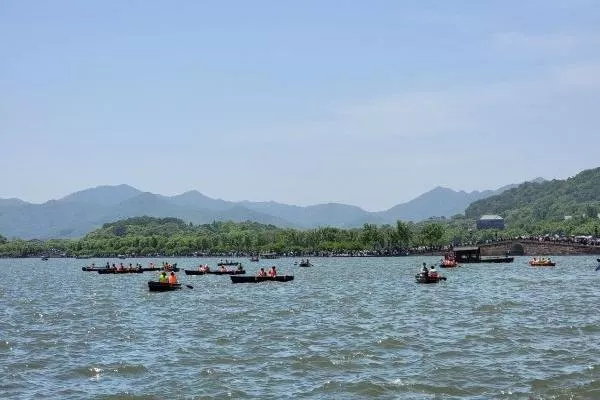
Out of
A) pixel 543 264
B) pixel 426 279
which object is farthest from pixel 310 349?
pixel 543 264

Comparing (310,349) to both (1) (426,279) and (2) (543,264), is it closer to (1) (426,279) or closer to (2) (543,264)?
(1) (426,279)

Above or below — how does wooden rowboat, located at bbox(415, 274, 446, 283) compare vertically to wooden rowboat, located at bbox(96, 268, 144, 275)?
below

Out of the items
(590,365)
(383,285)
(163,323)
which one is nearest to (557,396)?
(590,365)

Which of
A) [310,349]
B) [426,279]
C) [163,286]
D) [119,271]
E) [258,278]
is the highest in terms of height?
[119,271]

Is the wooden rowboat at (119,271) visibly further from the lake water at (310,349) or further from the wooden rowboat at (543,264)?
the lake water at (310,349)

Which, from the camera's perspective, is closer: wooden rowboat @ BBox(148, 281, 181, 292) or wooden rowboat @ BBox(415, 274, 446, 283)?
wooden rowboat @ BBox(148, 281, 181, 292)

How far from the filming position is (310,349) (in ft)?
117

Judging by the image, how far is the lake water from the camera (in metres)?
27.7

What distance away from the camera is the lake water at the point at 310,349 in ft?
90.9

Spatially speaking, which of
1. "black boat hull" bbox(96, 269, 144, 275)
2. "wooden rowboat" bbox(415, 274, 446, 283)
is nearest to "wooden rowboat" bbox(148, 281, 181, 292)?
"wooden rowboat" bbox(415, 274, 446, 283)

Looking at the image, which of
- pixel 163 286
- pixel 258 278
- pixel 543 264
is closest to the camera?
pixel 163 286

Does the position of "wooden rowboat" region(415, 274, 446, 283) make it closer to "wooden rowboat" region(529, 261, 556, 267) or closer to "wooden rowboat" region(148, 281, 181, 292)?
"wooden rowboat" region(148, 281, 181, 292)

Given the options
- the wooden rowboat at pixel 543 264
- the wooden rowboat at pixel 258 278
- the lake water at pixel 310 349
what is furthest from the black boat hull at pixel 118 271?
the lake water at pixel 310 349

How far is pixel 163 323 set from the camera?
4812cm
